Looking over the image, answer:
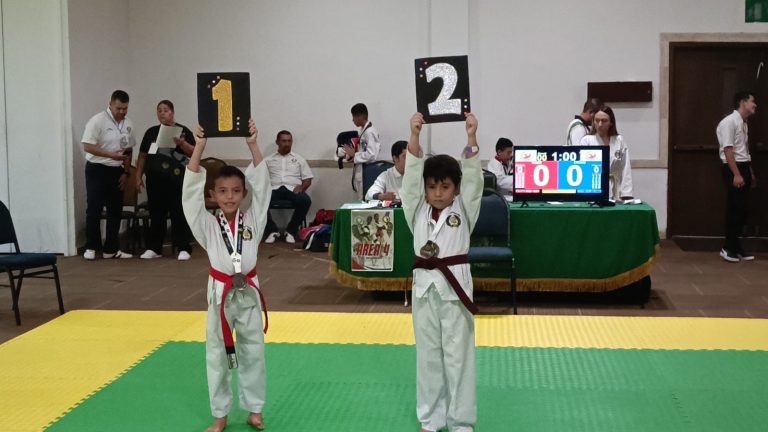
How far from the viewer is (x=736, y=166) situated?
8555 millimetres

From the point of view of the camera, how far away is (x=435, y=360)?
149 inches

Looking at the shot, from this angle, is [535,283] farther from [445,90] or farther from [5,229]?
[5,229]

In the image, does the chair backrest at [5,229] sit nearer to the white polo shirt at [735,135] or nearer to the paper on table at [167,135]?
the paper on table at [167,135]

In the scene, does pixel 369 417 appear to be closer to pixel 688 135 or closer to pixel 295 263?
pixel 295 263

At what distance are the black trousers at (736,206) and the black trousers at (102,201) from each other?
5.94 m

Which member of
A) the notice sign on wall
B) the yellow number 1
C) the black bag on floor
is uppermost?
the notice sign on wall

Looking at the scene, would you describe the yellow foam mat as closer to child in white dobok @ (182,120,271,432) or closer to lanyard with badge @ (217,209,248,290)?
child in white dobok @ (182,120,271,432)

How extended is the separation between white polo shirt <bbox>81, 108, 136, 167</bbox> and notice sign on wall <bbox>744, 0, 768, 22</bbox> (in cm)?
601

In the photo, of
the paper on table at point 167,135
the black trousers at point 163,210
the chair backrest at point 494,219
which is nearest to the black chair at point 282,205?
the black trousers at point 163,210

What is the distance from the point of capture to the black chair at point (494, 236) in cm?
637

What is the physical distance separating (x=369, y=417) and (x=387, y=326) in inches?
72.9

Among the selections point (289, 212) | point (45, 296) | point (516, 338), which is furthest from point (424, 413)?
point (289, 212)

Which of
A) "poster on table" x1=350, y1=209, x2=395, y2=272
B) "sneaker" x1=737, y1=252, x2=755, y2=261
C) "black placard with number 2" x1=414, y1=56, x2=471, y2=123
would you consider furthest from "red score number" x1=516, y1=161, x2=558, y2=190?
"sneaker" x1=737, y1=252, x2=755, y2=261

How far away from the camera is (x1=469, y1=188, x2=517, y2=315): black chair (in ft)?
20.9
